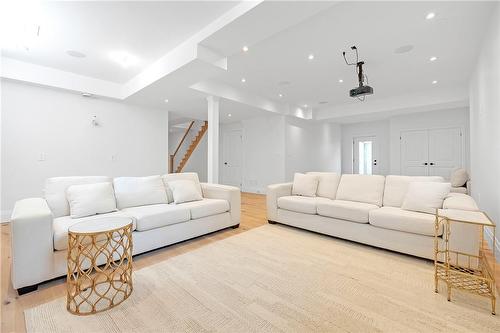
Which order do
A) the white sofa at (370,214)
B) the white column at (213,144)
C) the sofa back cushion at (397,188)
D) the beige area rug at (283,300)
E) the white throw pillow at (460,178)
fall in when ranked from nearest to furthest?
1. the beige area rug at (283,300)
2. the white sofa at (370,214)
3. the sofa back cushion at (397,188)
4. the white column at (213,144)
5. the white throw pillow at (460,178)

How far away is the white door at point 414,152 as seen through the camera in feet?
20.8

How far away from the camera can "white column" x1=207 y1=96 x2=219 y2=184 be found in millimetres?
4625

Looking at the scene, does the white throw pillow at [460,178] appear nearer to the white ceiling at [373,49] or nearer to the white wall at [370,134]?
the white ceiling at [373,49]

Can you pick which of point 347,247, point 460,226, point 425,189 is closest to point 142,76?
point 347,247

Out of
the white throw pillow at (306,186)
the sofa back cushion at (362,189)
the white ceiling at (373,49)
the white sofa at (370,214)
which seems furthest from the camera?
the white throw pillow at (306,186)

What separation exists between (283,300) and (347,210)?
1.59 metres

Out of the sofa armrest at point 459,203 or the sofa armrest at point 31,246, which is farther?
the sofa armrest at point 459,203

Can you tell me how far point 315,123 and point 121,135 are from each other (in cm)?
597

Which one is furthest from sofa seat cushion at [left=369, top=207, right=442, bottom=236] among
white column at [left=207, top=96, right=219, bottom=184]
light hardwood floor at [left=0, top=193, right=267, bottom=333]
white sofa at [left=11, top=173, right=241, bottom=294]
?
white column at [left=207, top=96, right=219, bottom=184]

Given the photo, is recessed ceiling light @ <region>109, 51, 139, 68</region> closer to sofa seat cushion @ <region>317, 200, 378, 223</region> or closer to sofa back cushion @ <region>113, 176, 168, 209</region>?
sofa back cushion @ <region>113, 176, 168, 209</region>

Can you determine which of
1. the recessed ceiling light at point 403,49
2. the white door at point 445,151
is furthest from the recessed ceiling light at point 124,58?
the white door at point 445,151

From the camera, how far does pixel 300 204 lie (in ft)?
10.7

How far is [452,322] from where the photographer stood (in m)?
1.42

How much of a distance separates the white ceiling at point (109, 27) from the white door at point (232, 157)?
4.45 meters
